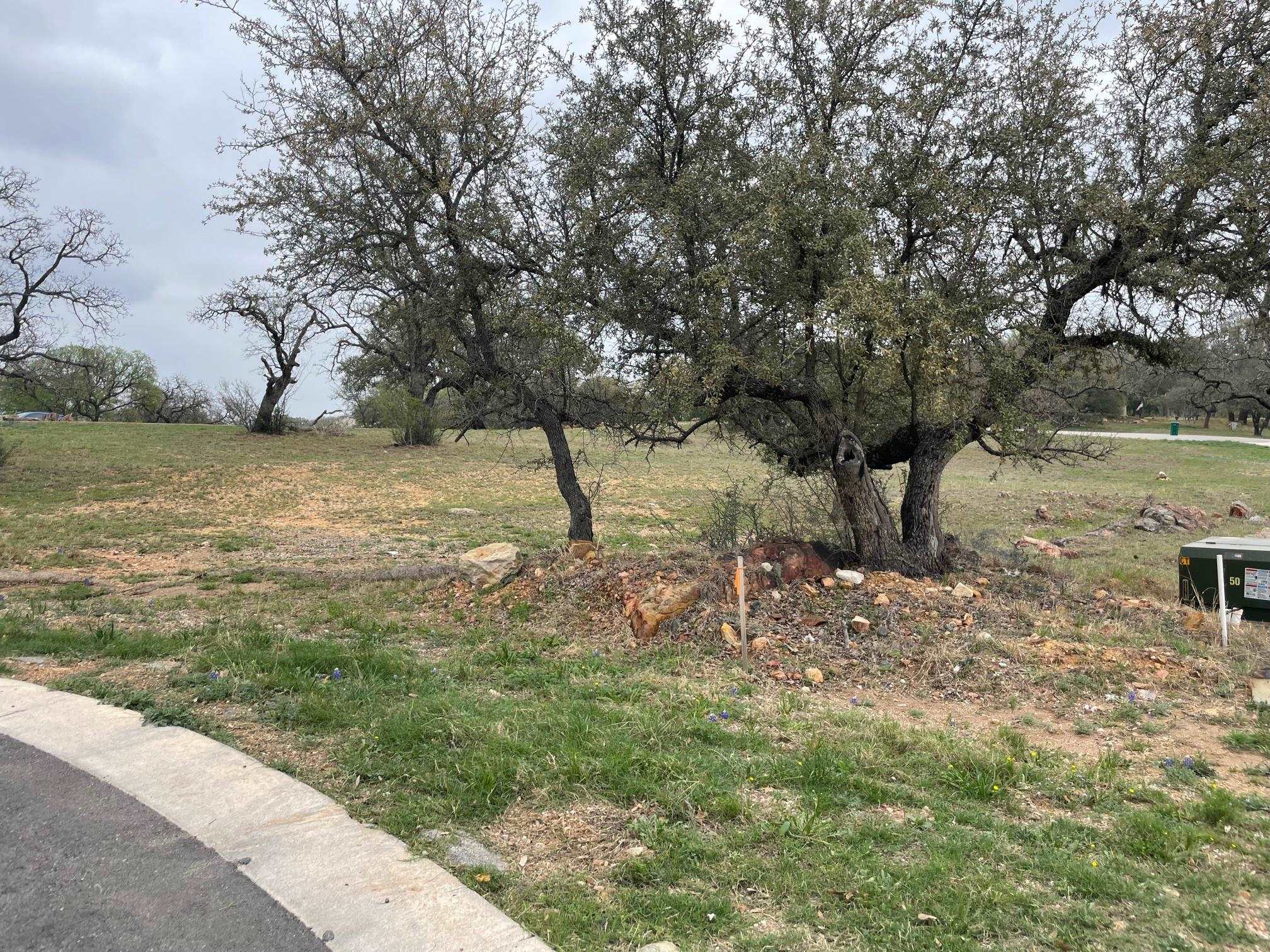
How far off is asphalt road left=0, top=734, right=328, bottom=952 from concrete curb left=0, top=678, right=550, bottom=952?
9 cm

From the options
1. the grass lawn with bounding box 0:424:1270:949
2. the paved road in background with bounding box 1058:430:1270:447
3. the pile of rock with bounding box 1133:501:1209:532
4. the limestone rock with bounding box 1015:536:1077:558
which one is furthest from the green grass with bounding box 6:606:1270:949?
the paved road in background with bounding box 1058:430:1270:447

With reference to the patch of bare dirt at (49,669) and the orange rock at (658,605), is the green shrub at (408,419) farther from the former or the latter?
the patch of bare dirt at (49,669)

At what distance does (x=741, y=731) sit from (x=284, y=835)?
2.71 meters

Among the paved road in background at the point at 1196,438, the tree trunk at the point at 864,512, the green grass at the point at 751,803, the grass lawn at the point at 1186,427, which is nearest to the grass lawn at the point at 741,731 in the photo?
the green grass at the point at 751,803

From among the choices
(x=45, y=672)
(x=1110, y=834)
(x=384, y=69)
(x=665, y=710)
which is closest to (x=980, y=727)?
(x=1110, y=834)

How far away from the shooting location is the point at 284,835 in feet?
12.7

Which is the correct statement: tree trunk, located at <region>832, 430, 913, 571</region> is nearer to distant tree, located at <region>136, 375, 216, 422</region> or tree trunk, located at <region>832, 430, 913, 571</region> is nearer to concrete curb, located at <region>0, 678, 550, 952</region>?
concrete curb, located at <region>0, 678, 550, 952</region>

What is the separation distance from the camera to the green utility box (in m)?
9.02

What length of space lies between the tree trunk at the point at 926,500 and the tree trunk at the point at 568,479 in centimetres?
441

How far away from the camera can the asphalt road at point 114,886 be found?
122 inches

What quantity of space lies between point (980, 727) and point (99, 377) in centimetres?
6491

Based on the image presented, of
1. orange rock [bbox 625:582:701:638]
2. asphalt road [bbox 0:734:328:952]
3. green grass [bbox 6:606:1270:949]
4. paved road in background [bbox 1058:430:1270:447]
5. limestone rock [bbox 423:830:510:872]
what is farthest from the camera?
paved road in background [bbox 1058:430:1270:447]

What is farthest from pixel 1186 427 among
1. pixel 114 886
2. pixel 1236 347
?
pixel 114 886

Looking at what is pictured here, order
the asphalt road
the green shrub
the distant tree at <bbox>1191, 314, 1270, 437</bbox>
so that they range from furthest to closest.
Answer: the green shrub
the distant tree at <bbox>1191, 314, 1270, 437</bbox>
the asphalt road
